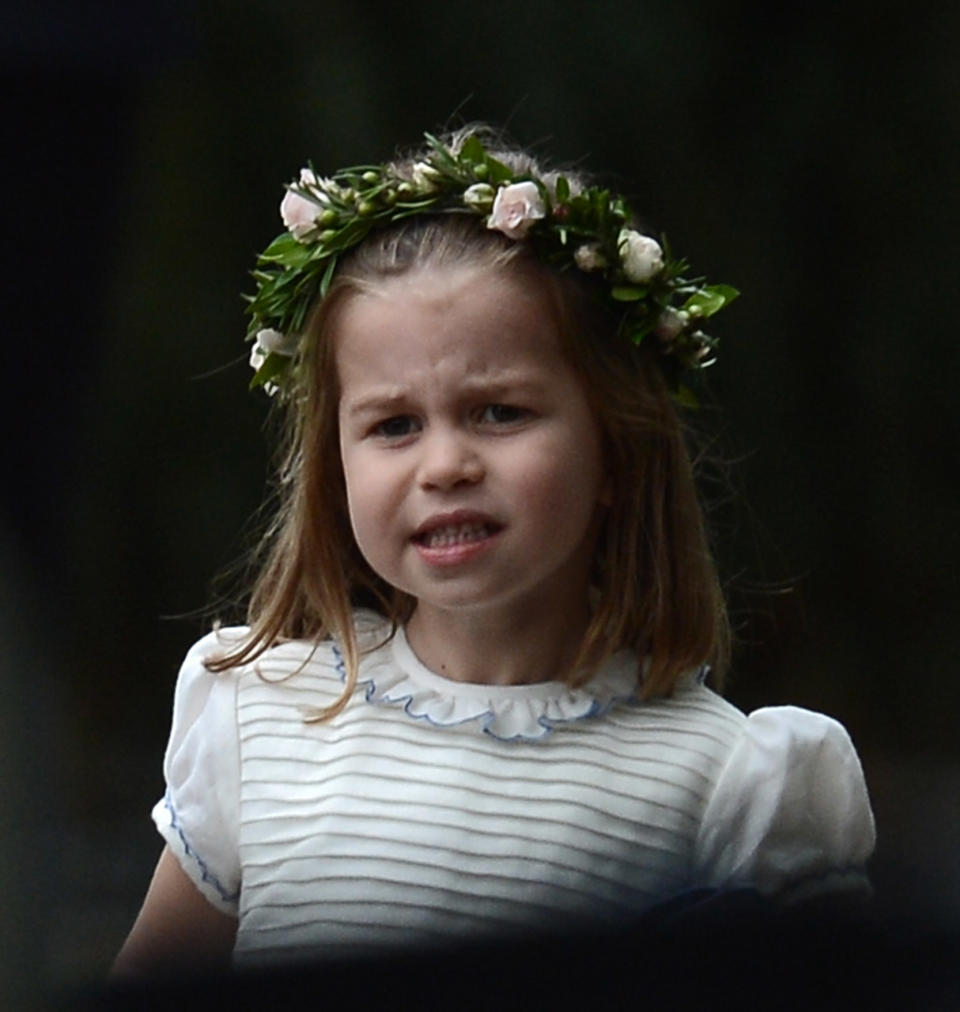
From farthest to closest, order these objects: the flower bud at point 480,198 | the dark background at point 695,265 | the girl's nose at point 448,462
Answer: the dark background at point 695,265 < the flower bud at point 480,198 < the girl's nose at point 448,462

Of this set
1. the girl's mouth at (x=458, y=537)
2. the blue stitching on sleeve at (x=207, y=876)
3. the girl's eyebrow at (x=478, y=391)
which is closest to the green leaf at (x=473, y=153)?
the girl's eyebrow at (x=478, y=391)

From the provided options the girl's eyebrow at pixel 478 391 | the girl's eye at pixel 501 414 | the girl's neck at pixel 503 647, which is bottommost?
the girl's neck at pixel 503 647

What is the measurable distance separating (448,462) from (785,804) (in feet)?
1.35

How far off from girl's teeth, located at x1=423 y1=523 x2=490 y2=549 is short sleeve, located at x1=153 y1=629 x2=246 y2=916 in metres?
0.29

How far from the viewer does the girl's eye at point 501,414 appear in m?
1.60

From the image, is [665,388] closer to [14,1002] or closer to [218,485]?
[14,1002]

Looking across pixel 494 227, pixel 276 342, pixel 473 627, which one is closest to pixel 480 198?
pixel 494 227

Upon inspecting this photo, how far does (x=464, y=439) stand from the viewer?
1.58 meters

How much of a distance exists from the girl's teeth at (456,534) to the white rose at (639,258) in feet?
0.92

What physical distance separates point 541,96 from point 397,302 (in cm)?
234

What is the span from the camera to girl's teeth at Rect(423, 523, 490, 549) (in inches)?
62.6

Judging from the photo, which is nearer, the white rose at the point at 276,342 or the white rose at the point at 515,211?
the white rose at the point at 515,211

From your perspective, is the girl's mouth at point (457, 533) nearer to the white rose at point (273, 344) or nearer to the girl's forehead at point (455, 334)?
the girl's forehead at point (455, 334)

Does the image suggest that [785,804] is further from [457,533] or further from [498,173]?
[498,173]
